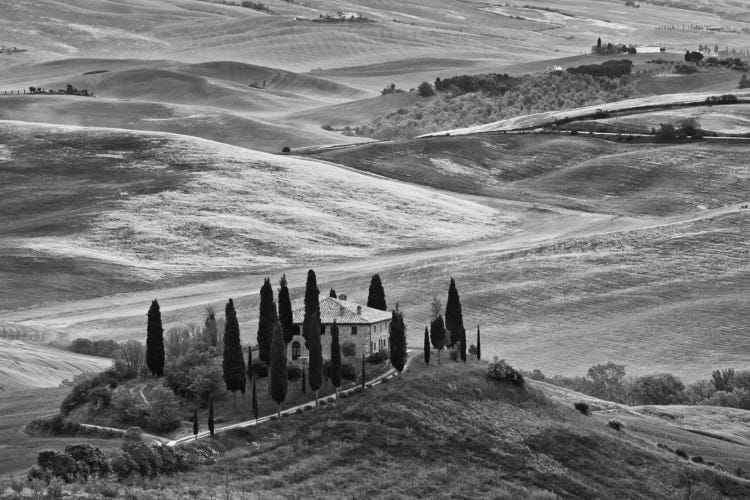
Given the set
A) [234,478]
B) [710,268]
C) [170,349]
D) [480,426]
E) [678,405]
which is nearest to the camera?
[234,478]

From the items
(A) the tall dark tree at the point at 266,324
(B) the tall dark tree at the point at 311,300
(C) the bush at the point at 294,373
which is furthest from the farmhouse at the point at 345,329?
(C) the bush at the point at 294,373

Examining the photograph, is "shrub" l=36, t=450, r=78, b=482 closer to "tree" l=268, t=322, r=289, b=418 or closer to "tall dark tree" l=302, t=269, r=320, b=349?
"tree" l=268, t=322, r=289, b=418

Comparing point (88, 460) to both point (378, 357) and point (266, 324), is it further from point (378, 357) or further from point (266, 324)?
point (378, 357)

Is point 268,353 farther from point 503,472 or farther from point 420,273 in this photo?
point 420,273

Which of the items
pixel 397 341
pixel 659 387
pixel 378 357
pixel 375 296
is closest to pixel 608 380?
pixel 659 387

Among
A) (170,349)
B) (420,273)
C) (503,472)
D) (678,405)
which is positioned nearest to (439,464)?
(503,472)

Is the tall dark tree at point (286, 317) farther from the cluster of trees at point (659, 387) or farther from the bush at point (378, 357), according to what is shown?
the cluster of trees at point (659, 387)
